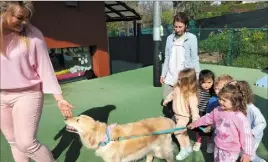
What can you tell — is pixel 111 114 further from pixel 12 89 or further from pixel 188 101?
pixel 12 89

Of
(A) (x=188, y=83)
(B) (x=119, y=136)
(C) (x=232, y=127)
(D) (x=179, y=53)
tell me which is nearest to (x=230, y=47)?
(D) (x=179, y=53)

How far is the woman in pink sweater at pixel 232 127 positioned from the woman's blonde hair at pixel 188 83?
772mm

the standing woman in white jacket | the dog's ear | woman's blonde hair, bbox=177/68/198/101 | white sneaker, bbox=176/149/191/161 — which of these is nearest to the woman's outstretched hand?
the dog's ear

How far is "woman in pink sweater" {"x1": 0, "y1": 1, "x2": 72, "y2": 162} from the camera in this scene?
2.12 m

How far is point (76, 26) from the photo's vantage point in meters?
7.46

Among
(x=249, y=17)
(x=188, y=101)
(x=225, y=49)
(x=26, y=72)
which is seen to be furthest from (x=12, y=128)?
(x=249, y=17)

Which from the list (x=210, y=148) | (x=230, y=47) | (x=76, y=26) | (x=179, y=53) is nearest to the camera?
(x=210, y=148)

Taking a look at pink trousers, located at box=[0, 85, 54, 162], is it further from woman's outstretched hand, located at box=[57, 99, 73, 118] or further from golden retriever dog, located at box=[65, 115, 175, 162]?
golden retriever dog, located at box=[65, 115, 175, 162]

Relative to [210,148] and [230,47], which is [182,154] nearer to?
[210,148]

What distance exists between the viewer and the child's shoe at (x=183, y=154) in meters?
3.55

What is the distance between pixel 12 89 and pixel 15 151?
0.69 meters

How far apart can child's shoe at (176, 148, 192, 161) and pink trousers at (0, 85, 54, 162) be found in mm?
1791

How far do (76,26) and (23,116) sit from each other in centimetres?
545

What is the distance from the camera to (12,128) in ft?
8.16
